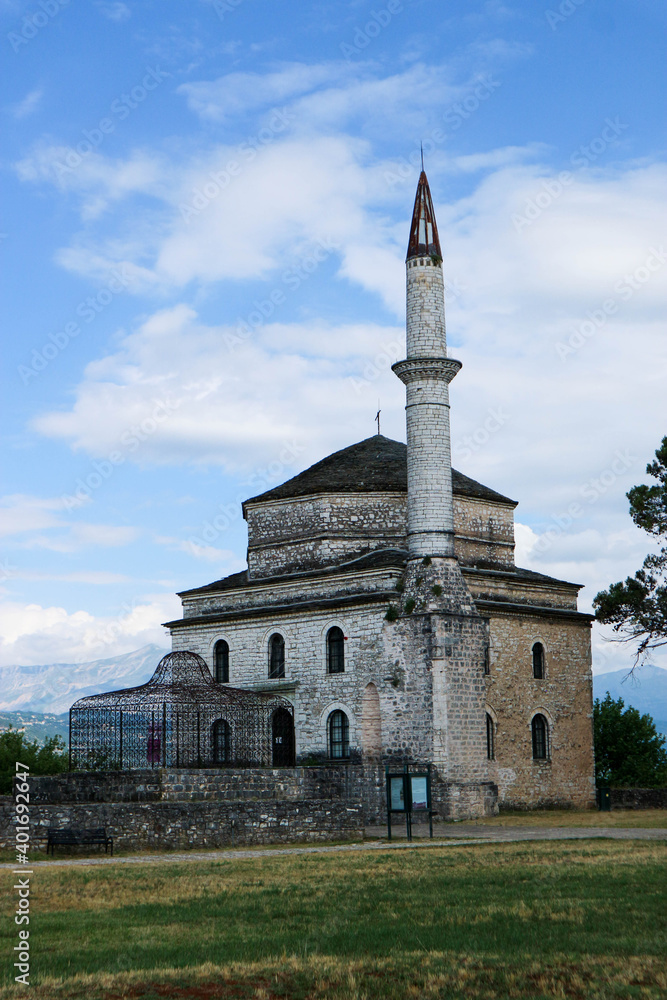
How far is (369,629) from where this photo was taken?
30703 millimetres

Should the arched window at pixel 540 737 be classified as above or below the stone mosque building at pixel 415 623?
below

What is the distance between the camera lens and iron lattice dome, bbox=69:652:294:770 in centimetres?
2708

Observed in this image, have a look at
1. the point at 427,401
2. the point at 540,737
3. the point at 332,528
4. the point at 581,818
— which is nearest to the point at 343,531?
the point at 332,528

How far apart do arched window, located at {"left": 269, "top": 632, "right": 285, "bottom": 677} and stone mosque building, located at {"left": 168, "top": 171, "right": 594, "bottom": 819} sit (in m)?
0.05

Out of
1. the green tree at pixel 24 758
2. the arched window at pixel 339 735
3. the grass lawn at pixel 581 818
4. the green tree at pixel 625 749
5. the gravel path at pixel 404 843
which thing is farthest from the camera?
the green tree at pixel 24 758

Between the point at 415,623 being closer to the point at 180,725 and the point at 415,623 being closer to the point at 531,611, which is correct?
the point at 531,611

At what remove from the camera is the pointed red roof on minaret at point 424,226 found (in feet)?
104

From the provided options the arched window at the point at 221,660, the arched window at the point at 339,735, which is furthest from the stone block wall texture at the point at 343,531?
the arched window at the point at 339,735

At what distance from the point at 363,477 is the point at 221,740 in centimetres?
947

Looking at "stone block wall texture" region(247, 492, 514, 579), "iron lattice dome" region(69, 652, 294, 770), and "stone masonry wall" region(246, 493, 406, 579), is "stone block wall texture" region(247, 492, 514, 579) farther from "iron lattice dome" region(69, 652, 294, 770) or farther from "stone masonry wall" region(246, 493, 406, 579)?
"iron lattice dome" region(69, 652, 294, 770)

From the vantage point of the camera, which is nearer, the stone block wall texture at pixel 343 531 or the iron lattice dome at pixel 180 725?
the iron lattice dome at pixel 180 725

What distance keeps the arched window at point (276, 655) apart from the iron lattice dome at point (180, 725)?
1.12 metres

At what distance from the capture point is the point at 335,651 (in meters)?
32.2
